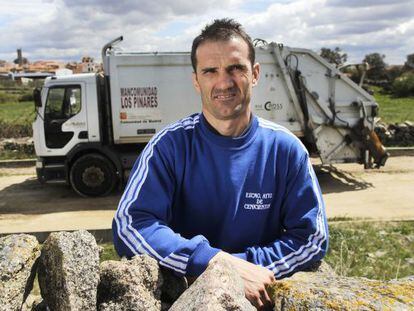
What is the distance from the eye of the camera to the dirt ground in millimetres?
8516

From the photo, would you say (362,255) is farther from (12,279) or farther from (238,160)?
(12,279)

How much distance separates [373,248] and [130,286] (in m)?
5.30

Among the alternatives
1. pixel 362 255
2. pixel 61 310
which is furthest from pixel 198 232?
pixel 362 255

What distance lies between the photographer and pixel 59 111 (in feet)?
33.2

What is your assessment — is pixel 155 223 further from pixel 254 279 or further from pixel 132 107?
→ pixel 132 107

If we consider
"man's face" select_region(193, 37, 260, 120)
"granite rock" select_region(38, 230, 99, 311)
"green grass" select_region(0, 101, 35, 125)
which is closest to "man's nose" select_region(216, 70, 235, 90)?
"man's face" select_region(193, 37, 260, 120)

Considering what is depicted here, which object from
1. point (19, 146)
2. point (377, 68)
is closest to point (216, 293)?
point (19, 146)

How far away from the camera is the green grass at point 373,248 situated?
5629mm

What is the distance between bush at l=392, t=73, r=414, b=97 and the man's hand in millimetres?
34228

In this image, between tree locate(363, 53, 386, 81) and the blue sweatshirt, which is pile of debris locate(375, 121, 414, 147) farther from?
tree locate(363, 53, 386, 81)

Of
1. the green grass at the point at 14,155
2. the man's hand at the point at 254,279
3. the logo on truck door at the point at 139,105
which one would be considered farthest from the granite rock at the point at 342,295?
the green grass at the point at 14,155

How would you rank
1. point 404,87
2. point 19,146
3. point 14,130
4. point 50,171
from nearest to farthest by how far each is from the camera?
point 50,171 < point 19,146 < point 14,130 < point 404,87

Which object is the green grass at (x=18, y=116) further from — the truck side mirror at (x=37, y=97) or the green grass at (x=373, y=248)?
the green grass at (x=373, y=248)

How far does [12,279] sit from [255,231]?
101 centimetres
